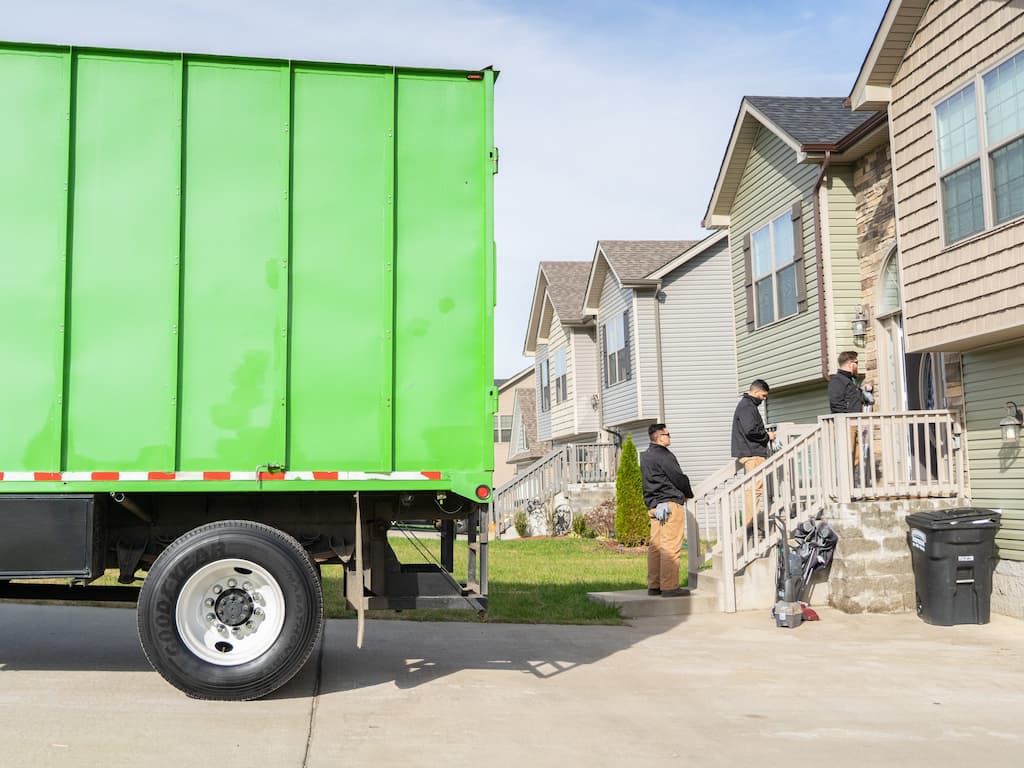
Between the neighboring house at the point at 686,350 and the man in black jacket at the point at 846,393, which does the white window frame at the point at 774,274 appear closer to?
the man in black jacket at the point at 846,393

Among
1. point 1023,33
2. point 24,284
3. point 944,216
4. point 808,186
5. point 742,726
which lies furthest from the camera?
point 808,186

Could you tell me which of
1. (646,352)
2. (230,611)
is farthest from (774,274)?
(230,611)

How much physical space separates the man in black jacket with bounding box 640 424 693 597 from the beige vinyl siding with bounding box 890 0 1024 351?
9.21 ft

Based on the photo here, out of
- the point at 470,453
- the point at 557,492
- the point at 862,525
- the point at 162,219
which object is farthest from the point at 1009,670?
the point at 557,492

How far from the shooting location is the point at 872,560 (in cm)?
1055

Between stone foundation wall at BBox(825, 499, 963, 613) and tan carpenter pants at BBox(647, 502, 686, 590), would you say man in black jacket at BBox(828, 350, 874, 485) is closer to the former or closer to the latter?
stone foundation wall at BBox(825, 499, 963, 613)

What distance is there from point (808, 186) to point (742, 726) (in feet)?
35.8

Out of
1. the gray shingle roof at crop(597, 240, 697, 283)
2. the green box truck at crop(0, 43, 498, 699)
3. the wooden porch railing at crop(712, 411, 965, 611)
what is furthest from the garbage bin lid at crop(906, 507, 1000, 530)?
the gray shingle roof at crop(597, 240, 697, 283)

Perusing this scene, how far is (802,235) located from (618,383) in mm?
12705

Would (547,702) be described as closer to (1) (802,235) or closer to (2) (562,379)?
(1) (802,235)

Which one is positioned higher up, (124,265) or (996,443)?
(124,265)

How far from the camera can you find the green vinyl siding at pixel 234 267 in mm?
6570

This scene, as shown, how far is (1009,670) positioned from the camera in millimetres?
7723

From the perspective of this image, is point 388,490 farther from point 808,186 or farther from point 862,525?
point 808,186
